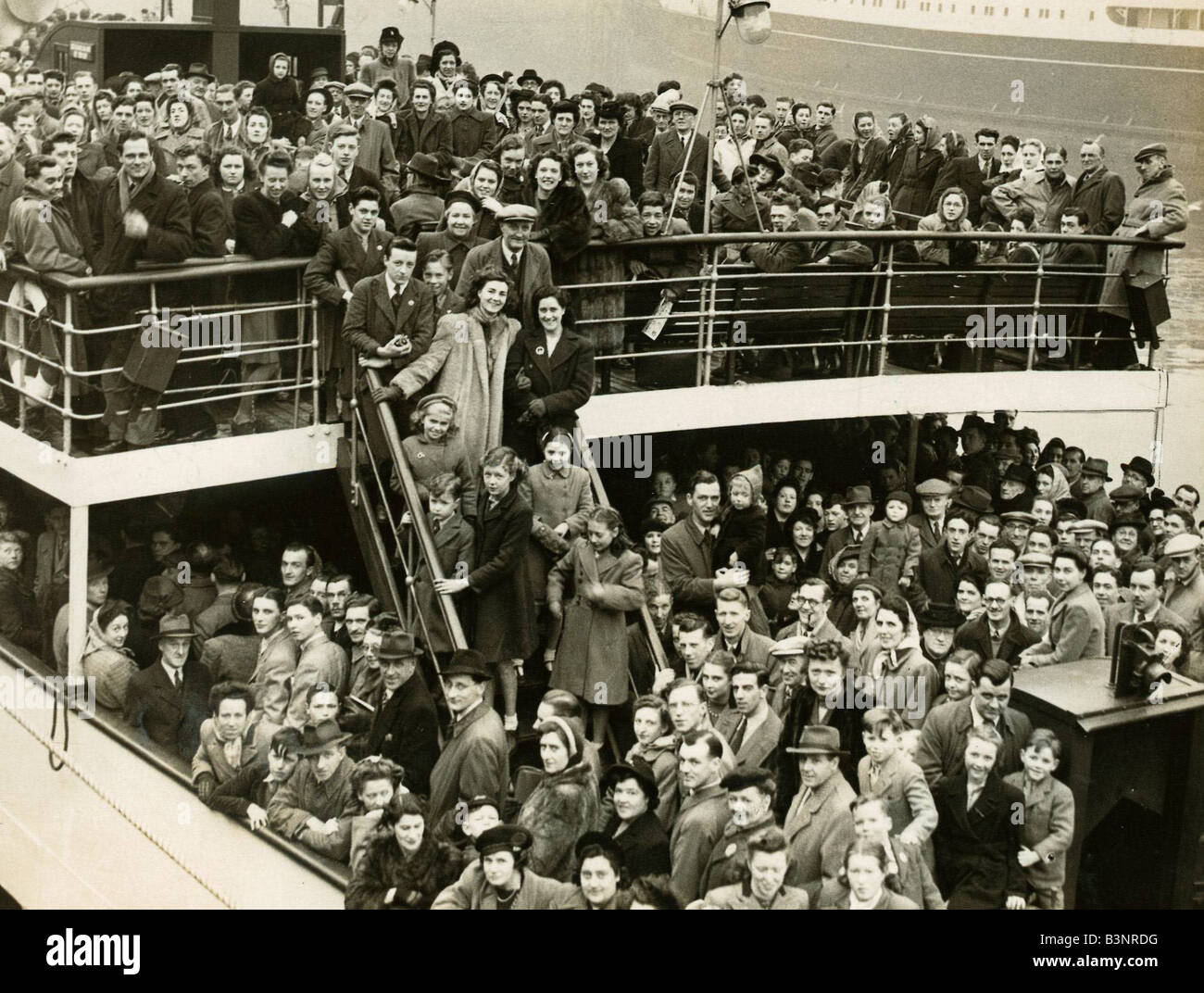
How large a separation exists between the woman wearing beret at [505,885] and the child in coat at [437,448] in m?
1.36

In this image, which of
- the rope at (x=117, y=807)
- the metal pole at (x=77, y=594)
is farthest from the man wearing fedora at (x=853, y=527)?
the metal pole at (x=77, y=594)

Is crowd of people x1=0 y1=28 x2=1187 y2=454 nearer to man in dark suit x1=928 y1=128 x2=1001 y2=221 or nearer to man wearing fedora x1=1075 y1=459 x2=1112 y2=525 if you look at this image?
man in dark suit x1=928 y1=128 x2=1001 y2=221

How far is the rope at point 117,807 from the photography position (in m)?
6.24

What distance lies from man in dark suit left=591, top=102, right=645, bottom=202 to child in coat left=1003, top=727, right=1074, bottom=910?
12.7 feet

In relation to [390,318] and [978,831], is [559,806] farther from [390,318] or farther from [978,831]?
[390,318]

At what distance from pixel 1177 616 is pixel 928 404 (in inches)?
90.4

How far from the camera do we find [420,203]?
697 cm

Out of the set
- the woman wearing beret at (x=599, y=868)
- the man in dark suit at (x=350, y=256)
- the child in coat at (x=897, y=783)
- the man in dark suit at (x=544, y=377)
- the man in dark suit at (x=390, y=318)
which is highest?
the man in dark suit at (x=350, y=256)

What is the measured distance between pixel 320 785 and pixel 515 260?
2.10 metres

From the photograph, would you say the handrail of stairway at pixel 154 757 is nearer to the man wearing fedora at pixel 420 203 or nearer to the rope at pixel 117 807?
the rope at pixel 117 807

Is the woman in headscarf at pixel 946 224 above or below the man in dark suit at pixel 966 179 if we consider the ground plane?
below

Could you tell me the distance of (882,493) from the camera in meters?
8.83

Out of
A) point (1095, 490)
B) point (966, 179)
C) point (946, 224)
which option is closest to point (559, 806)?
point (1095, 490)
